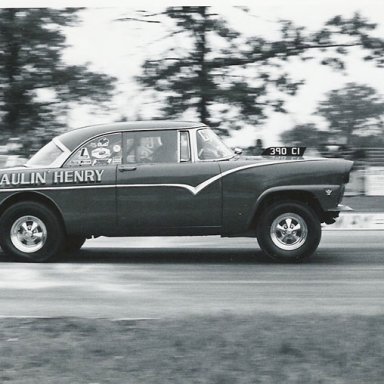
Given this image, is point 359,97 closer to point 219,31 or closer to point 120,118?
point 219,31

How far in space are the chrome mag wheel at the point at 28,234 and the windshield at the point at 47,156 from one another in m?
0.69

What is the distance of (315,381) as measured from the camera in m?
5.35

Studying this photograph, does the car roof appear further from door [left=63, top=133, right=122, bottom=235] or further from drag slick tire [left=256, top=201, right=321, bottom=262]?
drag slick tire [left=256, top=201, right=321, bottom=262]

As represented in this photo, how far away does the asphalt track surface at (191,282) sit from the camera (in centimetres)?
753

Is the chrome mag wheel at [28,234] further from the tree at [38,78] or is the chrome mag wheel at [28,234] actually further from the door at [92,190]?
the tree at [38,78]

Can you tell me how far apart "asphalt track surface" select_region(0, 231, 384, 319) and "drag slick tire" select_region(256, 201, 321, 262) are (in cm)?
17

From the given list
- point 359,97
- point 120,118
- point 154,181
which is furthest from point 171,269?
point 359,97

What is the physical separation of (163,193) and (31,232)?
1.73 meters

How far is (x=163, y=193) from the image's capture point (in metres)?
10.2

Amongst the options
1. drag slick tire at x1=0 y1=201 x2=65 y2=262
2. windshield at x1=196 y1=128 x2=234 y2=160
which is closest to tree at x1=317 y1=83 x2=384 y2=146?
windshield at x1=196 y1=128 x2=234 y2=160

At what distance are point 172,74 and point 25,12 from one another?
3526 mm

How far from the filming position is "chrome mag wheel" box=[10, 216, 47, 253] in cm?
1041

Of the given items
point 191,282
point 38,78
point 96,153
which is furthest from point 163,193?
point 38,78

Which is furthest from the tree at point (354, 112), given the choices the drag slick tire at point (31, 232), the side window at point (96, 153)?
the drag slick tire at point (31, 232)
